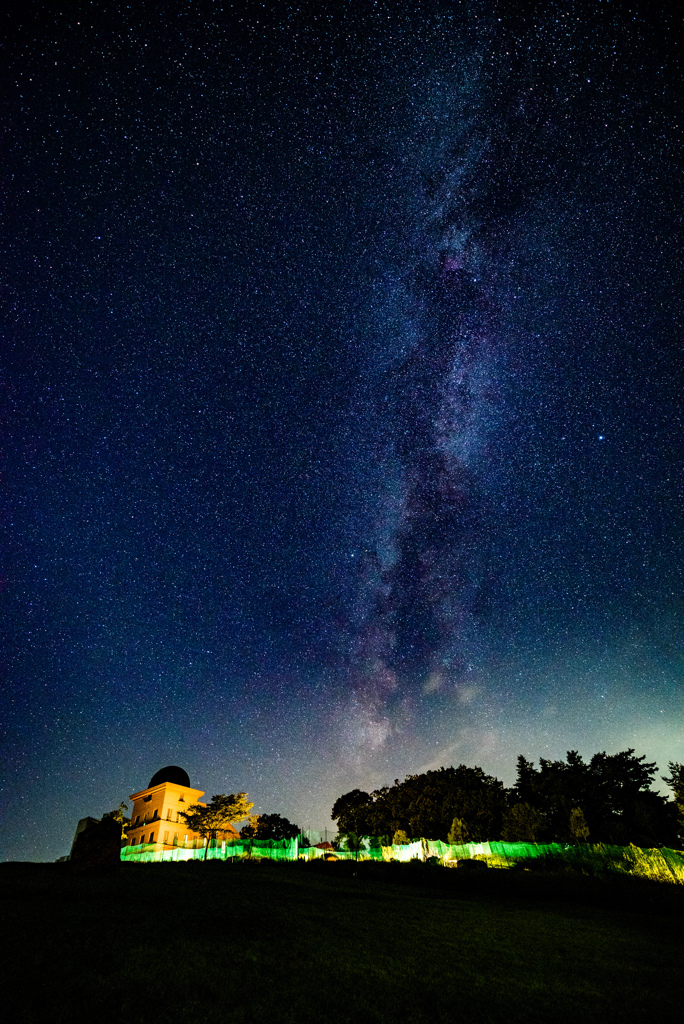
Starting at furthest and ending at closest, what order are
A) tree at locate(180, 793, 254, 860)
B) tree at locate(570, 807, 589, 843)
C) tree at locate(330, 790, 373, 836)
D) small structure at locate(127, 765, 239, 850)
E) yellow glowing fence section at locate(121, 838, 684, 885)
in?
tree at locate(330, 790, 373, 836) → small structure at locate(127, 765, 239, 850) → tree at locate(570, 807, 589, 843) → tree at locate(180, 793, 254, 860) → yellow glowing fence section at locate(121, 838, 684, 885)

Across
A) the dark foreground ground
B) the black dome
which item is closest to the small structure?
the black dome

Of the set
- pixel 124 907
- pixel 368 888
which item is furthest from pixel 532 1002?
pixel 368 888

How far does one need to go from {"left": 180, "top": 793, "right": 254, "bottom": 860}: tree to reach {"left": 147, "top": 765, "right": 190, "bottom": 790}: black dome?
29738mm

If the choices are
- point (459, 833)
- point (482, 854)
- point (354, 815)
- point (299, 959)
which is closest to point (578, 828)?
point (459, 833)

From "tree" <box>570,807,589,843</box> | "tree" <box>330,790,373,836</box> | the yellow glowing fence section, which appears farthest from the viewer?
"tree" <box>330,790,373,836</box>

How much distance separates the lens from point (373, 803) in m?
69.2

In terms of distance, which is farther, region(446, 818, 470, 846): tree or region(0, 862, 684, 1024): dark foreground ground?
region(446, 818, 470, 846): tree

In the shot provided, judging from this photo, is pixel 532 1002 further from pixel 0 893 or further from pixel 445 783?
pixel 445 783

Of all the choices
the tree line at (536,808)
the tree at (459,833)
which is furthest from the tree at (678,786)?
the tree at (459,833)

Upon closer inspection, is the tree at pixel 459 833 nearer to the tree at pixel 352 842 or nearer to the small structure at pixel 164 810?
the tree at pixel 352 842

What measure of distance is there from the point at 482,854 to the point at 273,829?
107 feet

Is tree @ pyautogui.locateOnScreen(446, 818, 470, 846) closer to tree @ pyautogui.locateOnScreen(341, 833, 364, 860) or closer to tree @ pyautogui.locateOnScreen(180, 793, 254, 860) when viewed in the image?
tree @ pyautogui.locateOnScreen(341, 833, 364, 860)

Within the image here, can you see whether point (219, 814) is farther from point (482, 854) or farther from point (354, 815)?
point (354, 815)

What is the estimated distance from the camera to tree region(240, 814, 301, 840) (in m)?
60.9
